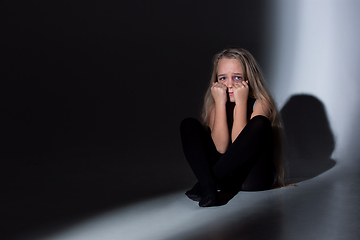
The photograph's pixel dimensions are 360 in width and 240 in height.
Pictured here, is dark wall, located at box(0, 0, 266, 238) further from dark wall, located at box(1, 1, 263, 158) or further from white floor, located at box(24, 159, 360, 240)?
white floor, located at box(24, 159, 360, 240)

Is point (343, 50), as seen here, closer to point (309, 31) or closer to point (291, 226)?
point (309, 31)

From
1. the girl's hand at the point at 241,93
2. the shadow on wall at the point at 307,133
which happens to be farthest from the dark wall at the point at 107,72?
the girl's hand at the point at 241,93

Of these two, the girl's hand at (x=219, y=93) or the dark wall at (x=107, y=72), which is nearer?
the girl's hand at (x=219, y=93)

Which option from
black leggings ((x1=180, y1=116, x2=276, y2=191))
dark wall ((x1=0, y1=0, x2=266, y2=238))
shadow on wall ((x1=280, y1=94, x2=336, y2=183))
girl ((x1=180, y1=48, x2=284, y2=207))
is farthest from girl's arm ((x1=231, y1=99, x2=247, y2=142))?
dark wall ((x1=0, y1=0, x2=266, y2=238))

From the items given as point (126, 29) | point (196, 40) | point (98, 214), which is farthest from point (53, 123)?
point (98, 214)

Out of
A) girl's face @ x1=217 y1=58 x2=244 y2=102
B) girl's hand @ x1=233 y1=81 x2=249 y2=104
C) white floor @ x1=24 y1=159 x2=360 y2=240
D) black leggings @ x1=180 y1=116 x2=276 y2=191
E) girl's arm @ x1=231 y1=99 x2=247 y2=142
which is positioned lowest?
white floor @ x1=24 y1=159 x2=360 y2=240

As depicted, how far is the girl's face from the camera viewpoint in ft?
6.68

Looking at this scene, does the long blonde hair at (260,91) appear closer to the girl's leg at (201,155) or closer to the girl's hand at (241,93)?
the girl's hand at (241,93)

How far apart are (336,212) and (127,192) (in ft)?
2.80

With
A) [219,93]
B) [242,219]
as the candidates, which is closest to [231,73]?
[219,93]

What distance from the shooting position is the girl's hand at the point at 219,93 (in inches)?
79.2

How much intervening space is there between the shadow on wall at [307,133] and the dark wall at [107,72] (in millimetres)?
453

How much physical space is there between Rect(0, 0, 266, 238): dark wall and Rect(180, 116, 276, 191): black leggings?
2.49 feet

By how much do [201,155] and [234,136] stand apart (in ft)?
0.71
